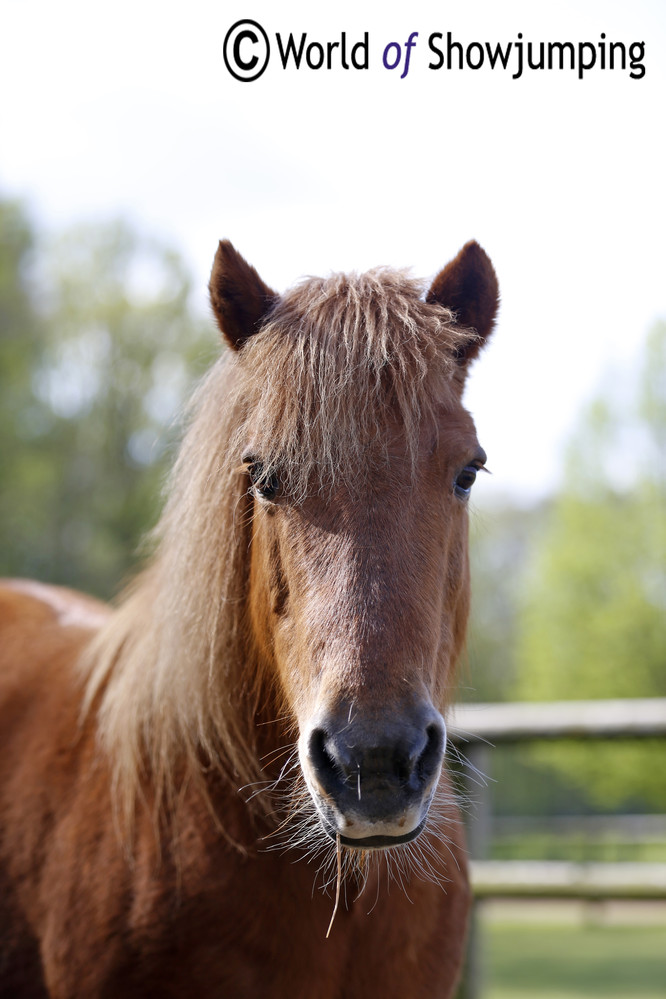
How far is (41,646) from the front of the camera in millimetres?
2912

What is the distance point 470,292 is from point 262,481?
779mm

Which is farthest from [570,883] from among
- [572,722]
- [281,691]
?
[281,691]

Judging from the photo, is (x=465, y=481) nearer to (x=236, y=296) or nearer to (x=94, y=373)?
(x=236, y=296)

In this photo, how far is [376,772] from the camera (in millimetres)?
1546

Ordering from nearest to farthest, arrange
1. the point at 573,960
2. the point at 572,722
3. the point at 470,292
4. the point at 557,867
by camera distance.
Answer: the point at 470,292 < the point at 572,722 < the point at 557,867 < the point at 573,960

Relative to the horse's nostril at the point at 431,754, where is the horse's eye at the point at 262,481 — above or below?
above

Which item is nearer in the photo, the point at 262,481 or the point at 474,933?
the point at 262,481

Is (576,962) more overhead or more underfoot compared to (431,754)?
more underfoot

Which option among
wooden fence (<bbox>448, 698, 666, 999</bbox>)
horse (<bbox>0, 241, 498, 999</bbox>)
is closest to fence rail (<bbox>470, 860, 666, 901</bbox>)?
wooden fence (<bbox>448, 698, 666, 999</bbox>)

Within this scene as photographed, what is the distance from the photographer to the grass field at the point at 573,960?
6.52 m

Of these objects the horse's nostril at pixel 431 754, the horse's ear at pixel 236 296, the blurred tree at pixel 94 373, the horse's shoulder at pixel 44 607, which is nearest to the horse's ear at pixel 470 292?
the horse's ear at pixel 236 296

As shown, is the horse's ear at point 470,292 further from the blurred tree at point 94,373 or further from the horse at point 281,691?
the blurred tree at point 94,373

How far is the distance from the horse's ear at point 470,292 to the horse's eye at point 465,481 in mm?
334

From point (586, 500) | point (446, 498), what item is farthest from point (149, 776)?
point (586, 500)
